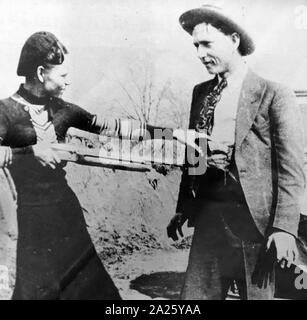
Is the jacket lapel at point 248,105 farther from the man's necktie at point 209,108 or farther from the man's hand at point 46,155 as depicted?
the man's hand at point 46,155

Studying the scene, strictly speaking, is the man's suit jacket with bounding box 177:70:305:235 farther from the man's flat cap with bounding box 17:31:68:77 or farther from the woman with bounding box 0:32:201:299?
the man's flat cap with bounding box 17:31:68:77

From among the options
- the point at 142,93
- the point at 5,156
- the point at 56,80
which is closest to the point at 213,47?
the point at 142,93

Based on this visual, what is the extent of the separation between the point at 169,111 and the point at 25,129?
3.07 ft

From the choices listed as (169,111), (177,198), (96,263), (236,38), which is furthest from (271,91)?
(96,263)

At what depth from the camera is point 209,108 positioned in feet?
11.6

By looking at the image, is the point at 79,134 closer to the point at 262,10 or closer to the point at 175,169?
the point at 175,169

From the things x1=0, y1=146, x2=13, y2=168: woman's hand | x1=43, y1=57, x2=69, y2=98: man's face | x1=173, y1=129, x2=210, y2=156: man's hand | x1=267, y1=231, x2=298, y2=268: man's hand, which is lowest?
x1=267, y1=231, x2=298, y2=268: man's hand

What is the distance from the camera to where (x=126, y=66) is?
138 inches

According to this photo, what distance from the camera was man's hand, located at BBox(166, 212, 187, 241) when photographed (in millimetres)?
3516

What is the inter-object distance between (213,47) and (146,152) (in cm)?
81

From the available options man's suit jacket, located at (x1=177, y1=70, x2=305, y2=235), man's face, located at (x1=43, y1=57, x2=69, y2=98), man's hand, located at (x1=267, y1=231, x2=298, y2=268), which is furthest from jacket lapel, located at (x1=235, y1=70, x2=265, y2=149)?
man's face, located at (x1=43, y1=57, x2=69, y2=98)

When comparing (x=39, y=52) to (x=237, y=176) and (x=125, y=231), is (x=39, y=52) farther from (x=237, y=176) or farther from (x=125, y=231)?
(x=237, y=176)

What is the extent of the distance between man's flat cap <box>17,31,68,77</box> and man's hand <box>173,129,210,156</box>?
90 centimetres

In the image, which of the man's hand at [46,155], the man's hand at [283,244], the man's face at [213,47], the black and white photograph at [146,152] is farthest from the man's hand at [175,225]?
the man's face at [213,47]
